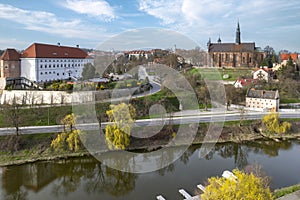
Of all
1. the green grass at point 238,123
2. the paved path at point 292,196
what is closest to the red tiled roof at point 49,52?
the green grass at point 238,123

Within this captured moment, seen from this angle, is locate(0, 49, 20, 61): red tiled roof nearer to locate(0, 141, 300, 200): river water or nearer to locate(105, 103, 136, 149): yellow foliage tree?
locate(0, 141, 300, 200): river water

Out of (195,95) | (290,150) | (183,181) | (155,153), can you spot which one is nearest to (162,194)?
(183,181)

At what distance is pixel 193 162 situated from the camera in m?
13.5

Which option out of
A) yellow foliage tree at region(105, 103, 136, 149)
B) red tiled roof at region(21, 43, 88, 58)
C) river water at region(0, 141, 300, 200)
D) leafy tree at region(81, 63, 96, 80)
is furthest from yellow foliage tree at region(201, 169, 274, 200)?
red tiled roof at region(21, 43, 88, 58)

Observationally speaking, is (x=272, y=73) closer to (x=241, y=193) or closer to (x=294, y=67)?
(x=294, y=67)

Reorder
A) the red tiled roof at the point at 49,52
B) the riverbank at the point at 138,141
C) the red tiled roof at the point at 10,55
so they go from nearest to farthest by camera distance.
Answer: the riverbank at the point at 138,141
the red tiled roof at the point at 10,55
the red tiled roof at the point at 49,52

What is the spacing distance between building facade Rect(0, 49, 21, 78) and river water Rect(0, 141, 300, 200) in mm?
12867

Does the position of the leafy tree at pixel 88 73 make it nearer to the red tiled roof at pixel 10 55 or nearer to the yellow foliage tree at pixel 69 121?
the red tiled roof at pixel 10 55

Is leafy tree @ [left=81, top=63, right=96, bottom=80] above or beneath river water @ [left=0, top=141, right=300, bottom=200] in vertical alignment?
above

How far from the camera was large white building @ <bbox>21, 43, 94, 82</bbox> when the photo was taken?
23.3 m

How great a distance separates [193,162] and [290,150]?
681 centimetres

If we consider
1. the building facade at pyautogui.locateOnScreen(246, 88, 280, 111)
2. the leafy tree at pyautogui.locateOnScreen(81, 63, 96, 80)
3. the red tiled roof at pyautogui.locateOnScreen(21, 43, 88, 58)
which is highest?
the red tiled roof at pyautogui.locateOnScreen(21, 43, 88, 58)

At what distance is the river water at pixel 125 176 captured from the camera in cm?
1039

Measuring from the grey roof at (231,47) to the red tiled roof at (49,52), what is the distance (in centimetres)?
2455
